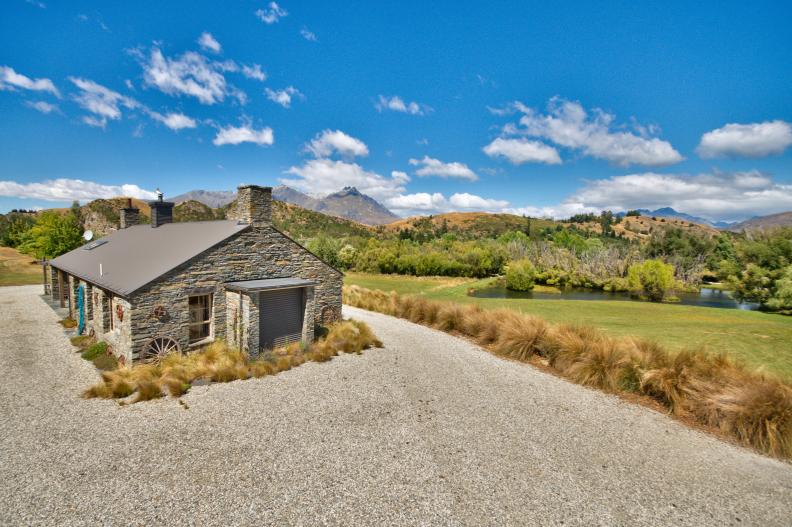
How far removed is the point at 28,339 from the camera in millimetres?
13742

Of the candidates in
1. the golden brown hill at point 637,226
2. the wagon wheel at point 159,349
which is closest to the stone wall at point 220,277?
the wagon wheel at point 159,349

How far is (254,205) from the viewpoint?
42.5 ft

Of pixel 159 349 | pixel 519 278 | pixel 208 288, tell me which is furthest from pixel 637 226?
pixel 159 349

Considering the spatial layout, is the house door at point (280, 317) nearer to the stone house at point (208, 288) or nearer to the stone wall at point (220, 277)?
the stone house at point (208, 288)

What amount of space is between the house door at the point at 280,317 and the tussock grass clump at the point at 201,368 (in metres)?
0.45

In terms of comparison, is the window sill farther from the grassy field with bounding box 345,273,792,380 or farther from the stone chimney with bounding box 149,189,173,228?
the grassy field with bounding box 345,273,792,380

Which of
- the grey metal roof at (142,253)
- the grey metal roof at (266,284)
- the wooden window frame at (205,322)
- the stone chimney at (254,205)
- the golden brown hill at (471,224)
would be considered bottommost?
the wooden window frame at (205,322)

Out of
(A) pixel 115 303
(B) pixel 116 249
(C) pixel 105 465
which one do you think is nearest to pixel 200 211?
(B) pixel 116 249

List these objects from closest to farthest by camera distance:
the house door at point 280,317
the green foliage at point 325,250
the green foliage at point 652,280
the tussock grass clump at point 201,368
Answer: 1. the tussock grass clump at point 201,368
2. the house door at point 280,317
3. the green foliage at point 652,280
4. the green foliage at point 325,250

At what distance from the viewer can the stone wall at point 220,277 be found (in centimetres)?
1043

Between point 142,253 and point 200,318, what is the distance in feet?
14.4

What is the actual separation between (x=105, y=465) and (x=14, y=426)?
3.13 metres

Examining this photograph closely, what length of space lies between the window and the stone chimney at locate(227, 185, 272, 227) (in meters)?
3.02

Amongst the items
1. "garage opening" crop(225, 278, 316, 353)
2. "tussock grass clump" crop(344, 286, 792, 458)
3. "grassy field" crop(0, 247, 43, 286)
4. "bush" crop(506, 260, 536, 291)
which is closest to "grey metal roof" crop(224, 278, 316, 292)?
"garage opening" crop(225, 278, 316, 353)
